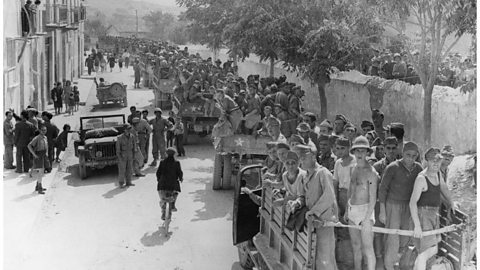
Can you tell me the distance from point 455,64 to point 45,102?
14.3m

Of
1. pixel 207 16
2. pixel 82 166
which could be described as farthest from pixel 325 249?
pixel 207 16

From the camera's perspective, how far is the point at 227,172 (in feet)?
38.3

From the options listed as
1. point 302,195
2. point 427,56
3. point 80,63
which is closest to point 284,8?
point 427,56

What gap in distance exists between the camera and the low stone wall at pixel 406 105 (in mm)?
10680

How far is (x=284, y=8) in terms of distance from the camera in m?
16.2

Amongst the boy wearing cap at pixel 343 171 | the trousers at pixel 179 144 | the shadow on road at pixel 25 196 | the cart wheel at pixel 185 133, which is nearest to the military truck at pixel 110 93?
the cart wheel at pixel 185 133

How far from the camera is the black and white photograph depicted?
5910mm

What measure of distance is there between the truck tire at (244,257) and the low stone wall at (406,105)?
398 cm

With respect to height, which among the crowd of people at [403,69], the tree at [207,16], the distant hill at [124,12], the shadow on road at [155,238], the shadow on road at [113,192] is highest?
the distant hill at [124,12]

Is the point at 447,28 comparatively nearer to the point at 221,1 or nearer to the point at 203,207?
the point at 203,207

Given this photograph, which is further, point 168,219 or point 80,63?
point 80,63

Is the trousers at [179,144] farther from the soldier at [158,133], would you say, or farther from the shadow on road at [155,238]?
the shadow on road at [155,238]

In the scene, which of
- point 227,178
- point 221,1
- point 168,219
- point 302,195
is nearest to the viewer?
point 302,195

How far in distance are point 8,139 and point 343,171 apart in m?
8.31
